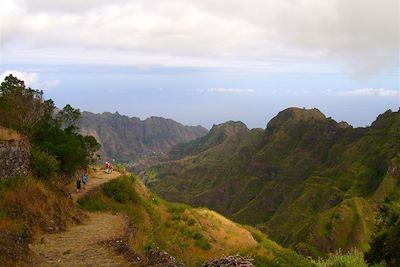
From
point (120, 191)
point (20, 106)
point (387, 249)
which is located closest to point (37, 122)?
point (20, 106)

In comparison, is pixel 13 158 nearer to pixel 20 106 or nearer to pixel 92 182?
pixel 20 106

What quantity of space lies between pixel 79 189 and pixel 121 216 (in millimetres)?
5836

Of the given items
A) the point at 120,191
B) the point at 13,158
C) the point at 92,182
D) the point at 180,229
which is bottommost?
the point at 180,229

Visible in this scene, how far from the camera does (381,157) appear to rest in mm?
186625

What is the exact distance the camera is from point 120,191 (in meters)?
34.8

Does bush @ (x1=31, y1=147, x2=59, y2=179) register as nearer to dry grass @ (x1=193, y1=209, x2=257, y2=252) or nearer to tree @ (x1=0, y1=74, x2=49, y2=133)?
tree @ (x1=0, y1=74, x2=49, y2=133)

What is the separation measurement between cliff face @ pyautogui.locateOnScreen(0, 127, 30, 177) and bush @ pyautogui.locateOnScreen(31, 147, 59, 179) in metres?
0.87

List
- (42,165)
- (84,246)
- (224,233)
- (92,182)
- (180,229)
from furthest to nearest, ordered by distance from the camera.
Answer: (92,182) < (224,233) < (180,229) < (42,165) < (84,246)

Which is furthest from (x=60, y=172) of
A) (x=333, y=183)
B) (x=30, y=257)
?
(x=333, y=183)

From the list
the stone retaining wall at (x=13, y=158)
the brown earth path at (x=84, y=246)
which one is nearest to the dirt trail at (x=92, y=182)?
the brown earth path at (x=84, y=246)

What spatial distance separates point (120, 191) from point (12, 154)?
12.2 meters

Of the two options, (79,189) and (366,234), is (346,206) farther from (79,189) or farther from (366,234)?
(79,189)

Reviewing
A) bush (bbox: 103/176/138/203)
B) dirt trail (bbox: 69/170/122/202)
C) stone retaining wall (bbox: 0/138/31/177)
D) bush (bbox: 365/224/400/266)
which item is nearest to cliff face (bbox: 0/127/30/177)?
stone retaining wall (bbox: 0/138/31/177)

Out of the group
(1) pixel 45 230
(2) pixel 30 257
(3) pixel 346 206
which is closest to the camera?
(2) pixel 30 257
